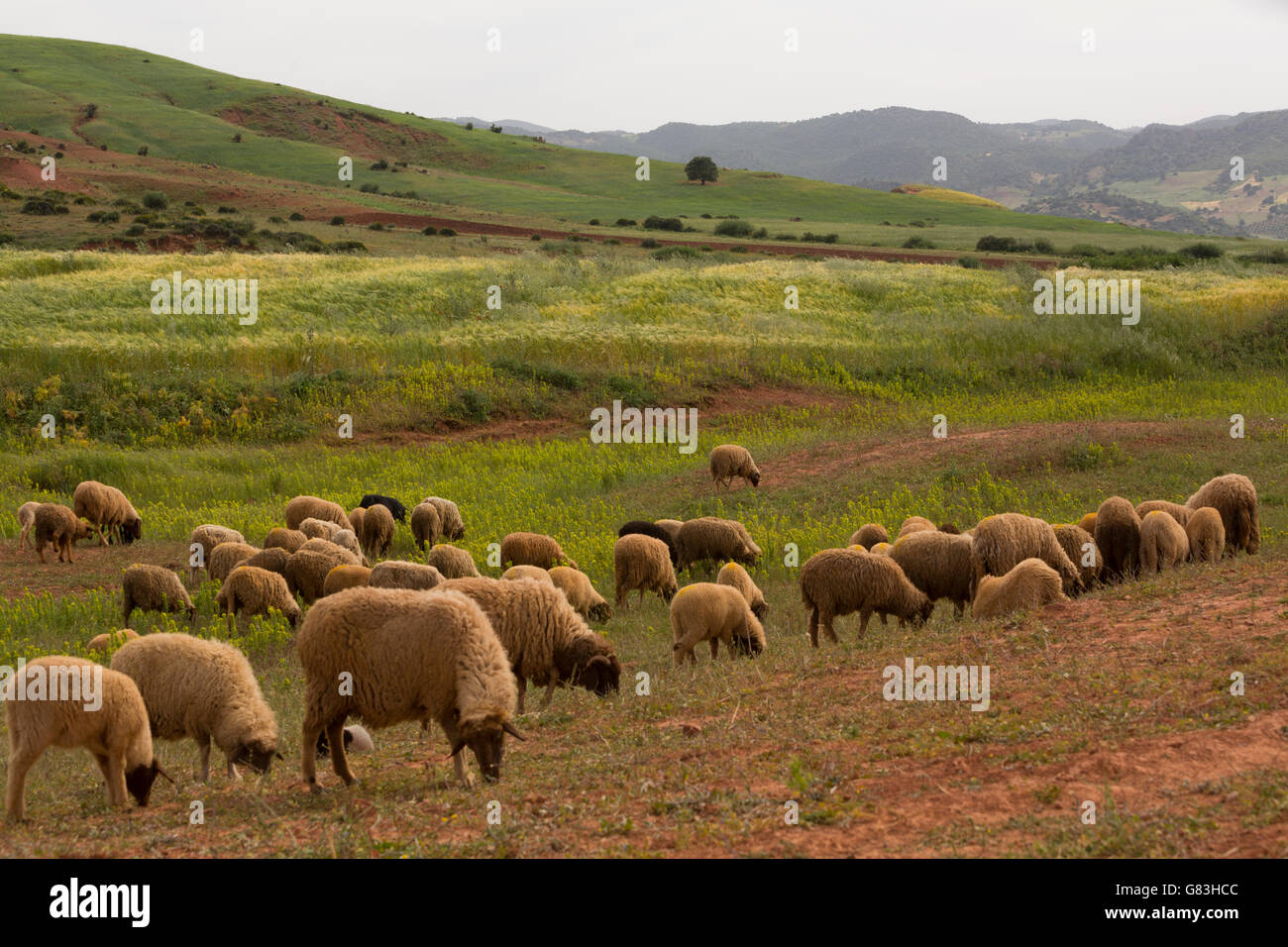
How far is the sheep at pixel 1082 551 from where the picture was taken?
531 inches

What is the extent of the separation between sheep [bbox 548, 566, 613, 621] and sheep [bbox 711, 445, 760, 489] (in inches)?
330

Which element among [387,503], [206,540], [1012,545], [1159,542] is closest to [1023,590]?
[1012,545]

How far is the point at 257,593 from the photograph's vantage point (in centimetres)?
1421

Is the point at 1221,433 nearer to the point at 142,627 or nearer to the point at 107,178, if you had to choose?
the point at 142,627

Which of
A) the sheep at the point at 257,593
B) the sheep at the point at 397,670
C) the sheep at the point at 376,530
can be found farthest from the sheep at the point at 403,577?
the sheep at the point at 376,530

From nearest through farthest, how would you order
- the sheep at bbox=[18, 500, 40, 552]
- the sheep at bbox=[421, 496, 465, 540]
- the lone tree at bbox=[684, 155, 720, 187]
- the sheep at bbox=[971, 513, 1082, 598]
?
the sheep at bbox=[971, 513, 1082, 598]
the sheep at bbox=[18, 500, 40, 552]
the sheep at bbox=[421, 496, 465, 540]
the lone tree at bbox=[684, 155, 720, 187]

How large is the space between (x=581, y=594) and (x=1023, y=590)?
17.2 ft

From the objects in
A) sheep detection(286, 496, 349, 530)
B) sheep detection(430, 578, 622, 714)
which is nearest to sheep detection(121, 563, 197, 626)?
sheep detection(286, 496, 349, 530)

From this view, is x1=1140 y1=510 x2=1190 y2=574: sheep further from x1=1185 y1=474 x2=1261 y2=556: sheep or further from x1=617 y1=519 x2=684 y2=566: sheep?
x1=617 y1=519 x2=684 y2=566: sheep

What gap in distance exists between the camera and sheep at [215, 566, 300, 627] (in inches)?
560

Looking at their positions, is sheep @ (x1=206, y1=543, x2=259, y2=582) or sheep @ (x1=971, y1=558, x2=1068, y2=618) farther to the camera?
sheep @ (x1=206, y1=543, x2=259, y2=582)

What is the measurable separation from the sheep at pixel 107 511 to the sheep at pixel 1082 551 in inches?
619

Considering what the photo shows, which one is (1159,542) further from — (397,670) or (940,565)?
(397,670)

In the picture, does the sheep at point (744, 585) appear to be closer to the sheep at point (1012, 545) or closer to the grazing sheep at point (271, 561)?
the sheep at point (1012, 545)
